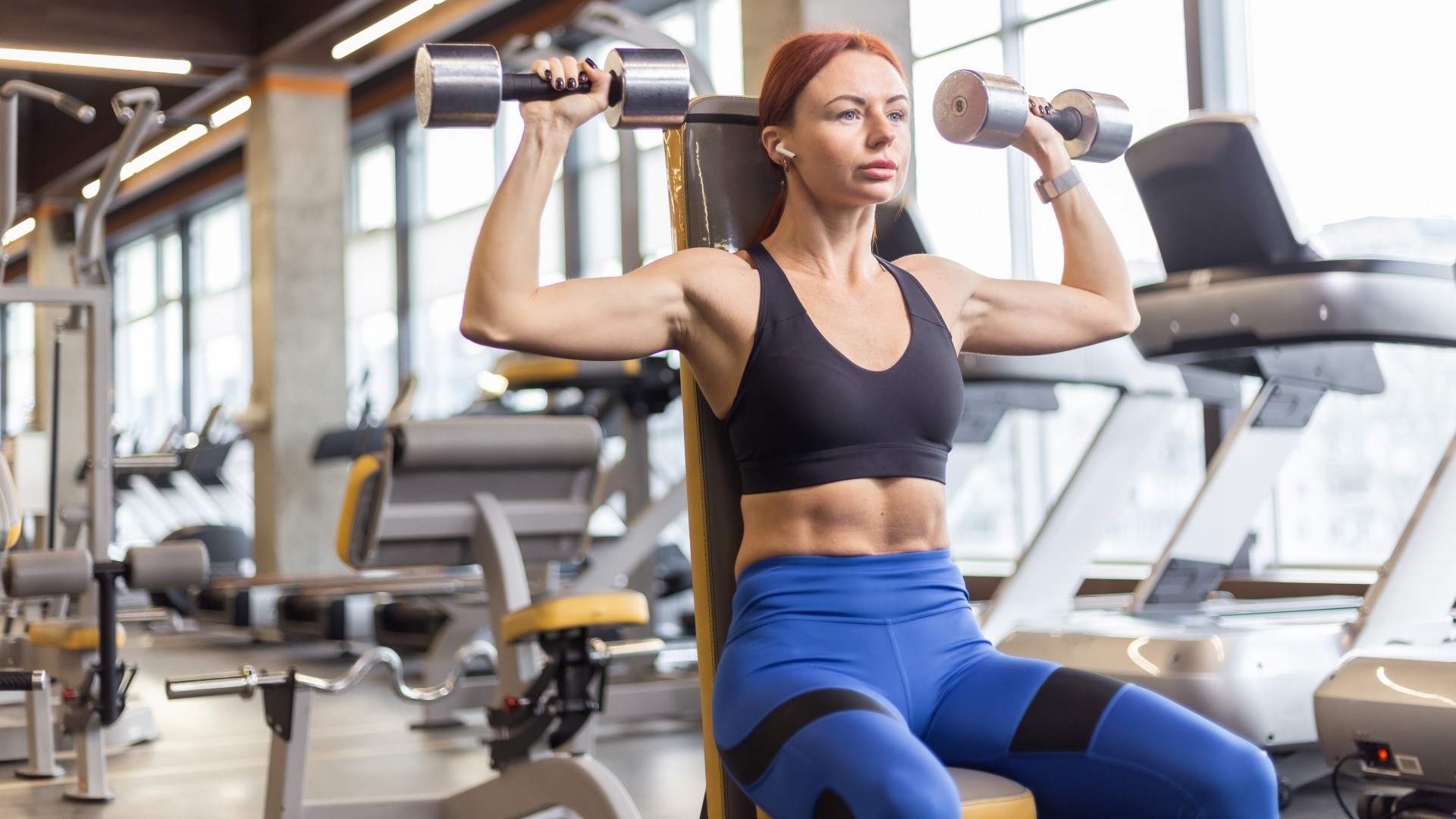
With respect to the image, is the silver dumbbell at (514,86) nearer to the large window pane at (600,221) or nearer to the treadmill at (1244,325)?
the treadmill at (1244,325)

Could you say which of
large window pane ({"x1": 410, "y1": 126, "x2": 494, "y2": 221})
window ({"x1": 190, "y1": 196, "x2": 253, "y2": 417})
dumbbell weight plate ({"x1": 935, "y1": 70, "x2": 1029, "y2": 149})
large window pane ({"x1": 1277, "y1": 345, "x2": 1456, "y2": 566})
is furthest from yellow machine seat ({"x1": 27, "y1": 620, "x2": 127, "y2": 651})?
window ({"x1": 190, "y1": 196, "x2": 253, "y2": 417})

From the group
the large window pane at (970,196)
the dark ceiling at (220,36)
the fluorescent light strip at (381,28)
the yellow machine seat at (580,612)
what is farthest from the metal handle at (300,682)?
the dark ceiling at (220,36)

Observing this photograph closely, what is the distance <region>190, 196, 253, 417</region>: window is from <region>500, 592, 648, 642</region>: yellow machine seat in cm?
1064

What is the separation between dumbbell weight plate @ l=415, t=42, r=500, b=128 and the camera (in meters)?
1.39

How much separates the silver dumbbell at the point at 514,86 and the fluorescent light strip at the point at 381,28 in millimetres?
7014

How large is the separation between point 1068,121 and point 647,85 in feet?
2.05

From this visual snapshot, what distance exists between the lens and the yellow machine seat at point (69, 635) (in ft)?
11.7

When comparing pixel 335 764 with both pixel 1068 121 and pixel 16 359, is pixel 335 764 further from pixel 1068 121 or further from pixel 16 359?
pixel 16 359

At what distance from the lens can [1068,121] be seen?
1.81 meters

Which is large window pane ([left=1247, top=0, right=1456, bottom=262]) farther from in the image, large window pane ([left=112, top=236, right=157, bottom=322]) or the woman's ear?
large window pane ([left=112, top=236, right=157, bottom=322])

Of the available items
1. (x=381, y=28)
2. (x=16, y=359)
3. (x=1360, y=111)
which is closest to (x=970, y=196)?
(x=1360, y=111)

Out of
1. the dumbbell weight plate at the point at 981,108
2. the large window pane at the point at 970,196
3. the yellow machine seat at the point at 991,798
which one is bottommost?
the yellow machine seat at the point at 991,798

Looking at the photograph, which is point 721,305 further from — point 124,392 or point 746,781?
point 124,392

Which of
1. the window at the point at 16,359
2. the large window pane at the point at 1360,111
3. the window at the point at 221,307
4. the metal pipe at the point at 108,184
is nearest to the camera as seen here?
the metal pipe at the point at 108,184
